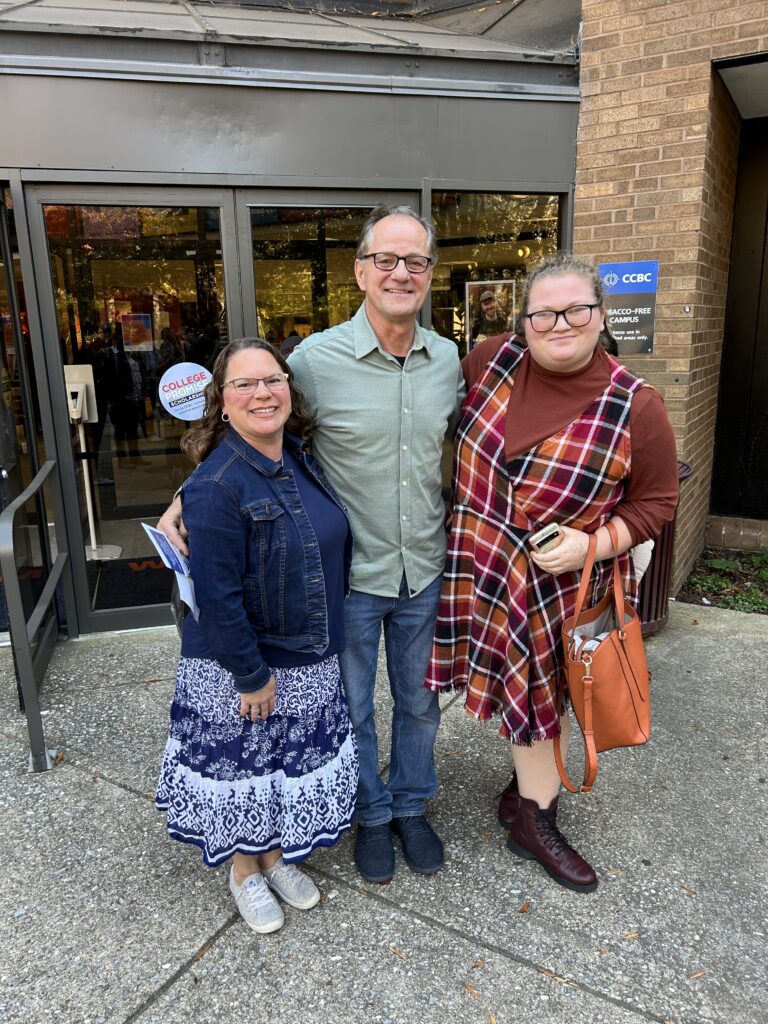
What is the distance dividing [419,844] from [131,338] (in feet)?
10.7

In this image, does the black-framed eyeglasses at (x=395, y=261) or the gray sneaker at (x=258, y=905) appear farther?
the gray sneaker at (x=258, y=905)

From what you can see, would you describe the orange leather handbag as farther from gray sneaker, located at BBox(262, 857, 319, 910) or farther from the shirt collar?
gray sneaker, located at BBox(262, 857, 319, 910)

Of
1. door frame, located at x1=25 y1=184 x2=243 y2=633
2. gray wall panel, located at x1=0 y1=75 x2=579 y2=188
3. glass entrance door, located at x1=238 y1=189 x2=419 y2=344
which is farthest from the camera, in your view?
glass entrance door, located at x1=238 y1=189 x2=419 y2=344

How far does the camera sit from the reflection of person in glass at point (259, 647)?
1.89 meters

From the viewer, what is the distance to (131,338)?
435 centimetres

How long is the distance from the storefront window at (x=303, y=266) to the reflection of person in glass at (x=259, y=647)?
253 cm

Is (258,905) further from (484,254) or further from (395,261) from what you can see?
(484,254)

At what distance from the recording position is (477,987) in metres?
2.00

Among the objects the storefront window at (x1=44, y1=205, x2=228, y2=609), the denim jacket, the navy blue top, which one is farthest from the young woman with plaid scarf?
the storefront window at (x1=44, y1=205, x2=228, y2=609)

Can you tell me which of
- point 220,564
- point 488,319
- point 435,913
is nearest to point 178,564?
point 220,564

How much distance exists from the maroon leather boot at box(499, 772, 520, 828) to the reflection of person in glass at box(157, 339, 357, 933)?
694mm

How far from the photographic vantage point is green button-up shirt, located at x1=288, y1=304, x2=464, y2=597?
214 centimetres

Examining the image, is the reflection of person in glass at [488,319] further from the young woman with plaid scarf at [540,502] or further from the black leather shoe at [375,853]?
the black leather shoe at [375,853]

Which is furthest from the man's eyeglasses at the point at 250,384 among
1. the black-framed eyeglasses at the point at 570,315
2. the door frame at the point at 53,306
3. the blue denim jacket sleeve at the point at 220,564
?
the door frame at the point at 53,306
